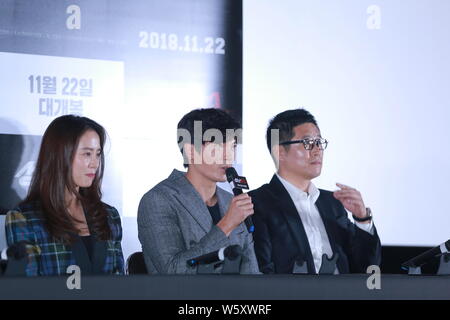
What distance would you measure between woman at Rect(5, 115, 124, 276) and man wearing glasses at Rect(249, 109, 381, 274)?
25.2 inches

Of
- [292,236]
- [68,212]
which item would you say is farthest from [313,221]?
[68,212]

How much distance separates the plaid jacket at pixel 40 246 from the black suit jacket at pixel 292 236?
0.68 meters

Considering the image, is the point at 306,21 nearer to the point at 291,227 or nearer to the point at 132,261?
the point at 291,227

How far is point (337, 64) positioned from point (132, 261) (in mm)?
1449

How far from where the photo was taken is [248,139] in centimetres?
346

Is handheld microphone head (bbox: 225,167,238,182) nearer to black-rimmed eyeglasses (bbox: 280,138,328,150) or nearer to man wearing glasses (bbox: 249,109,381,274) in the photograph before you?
man wearing glasses (bbox: 249,109,381,274)

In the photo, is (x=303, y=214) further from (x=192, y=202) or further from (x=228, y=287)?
(x=228, y=287)

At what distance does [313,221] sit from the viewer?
3318 millimetres

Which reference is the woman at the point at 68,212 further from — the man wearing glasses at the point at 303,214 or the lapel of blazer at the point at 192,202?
the man wearing glasses at the point at 303,214

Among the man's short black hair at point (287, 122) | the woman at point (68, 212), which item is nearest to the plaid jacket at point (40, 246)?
the woman at point (68, 212)

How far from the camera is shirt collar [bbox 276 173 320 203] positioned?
3.37 metres

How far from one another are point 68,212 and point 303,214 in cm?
106

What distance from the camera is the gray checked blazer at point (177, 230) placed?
2.59 metres
